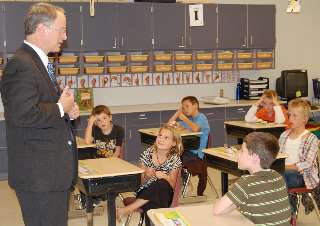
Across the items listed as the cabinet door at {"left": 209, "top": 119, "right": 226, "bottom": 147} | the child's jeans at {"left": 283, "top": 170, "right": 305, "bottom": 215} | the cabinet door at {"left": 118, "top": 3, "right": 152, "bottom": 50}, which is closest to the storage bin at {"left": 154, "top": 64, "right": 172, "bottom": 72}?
the cabinet door at {"left": 118, "top": 3, "right": 152, "bottom": 50}

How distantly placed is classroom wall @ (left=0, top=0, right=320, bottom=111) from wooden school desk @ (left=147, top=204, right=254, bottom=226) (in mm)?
5967

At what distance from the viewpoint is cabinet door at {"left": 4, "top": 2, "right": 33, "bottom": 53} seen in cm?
761

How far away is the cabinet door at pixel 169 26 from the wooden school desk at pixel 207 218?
5.77 meters

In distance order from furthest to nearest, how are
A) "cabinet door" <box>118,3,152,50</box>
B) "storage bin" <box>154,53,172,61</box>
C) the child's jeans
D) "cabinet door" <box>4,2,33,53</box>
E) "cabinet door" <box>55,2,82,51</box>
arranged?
"storage bin" <box>154,53,172,61</box> → "cabinet door" <box>118,3,152,50</box> → "cabinet door" <box>55,2,82,51</box> → "cabinet door" <box>4,2,33,53</box> → the child's jeans

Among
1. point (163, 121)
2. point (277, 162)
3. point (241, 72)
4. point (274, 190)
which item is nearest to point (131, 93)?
point (163, 121)

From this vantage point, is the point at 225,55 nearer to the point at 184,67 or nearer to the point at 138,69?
the point at 184,67

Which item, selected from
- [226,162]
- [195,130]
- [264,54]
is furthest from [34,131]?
[264,54]

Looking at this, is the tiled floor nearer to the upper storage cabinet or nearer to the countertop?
the countertop

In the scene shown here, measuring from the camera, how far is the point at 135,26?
8383mm

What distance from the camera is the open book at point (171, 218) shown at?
2760 mm

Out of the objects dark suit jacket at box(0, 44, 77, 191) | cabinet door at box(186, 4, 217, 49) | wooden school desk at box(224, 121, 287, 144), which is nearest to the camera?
dark suit jacket at box(0, 44, 77, 191)

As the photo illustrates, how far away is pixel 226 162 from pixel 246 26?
4.74 m

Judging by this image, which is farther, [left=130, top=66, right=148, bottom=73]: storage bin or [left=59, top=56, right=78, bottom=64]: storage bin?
[left=130, top=66, right=148, bottom=73]: storage bin

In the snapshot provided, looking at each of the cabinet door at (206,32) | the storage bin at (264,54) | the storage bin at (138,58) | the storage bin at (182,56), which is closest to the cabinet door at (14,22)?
the storage bin at (138,58)
